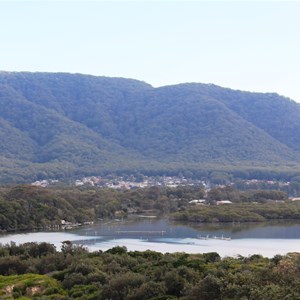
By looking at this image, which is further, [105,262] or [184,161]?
[184,161]

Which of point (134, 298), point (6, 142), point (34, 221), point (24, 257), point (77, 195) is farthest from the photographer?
point (6, 142)

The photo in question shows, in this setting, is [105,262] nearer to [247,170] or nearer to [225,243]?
[225,243]

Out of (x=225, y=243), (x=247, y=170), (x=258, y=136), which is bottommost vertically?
(x=225, y=243)

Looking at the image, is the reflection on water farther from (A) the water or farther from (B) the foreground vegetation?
(B) the foreground vegetation

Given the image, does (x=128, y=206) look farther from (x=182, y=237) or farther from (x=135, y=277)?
(x=135, y=277)

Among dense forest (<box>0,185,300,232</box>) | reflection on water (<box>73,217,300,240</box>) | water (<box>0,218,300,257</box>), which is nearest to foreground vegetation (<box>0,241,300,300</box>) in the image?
water (<box>0,218,300,257</box>)

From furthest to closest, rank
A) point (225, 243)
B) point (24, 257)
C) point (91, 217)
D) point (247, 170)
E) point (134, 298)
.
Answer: point (247, 170) < point (91, 217) < point (225, 243) < point (24, 257) < point (134, 298)

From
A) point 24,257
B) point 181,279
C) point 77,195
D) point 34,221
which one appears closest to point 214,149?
point 77,195

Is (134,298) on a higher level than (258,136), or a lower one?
lower
